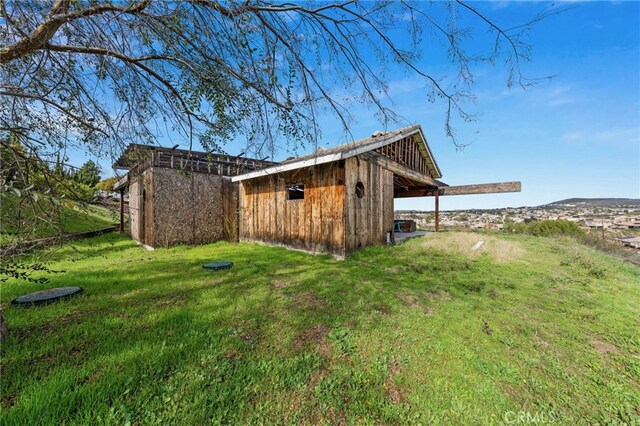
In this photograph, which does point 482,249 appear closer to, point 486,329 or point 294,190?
point 486,329

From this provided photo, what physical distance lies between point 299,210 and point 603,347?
23.2ft

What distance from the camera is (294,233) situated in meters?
8.56

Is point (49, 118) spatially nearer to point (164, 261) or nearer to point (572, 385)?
point (164, 261)

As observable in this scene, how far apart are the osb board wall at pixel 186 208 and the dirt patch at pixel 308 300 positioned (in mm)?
6440

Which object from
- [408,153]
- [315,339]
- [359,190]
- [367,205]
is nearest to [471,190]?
[408,153]

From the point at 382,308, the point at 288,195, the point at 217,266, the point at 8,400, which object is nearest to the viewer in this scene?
the point at 8,400

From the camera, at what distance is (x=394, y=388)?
2.19 meters

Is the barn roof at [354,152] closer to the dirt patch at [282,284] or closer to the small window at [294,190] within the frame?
the small window at [294,190]

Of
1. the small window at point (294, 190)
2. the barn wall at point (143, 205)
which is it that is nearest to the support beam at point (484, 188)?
the small window at point (294, 190)

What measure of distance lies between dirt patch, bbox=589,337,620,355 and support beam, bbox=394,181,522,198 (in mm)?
10619

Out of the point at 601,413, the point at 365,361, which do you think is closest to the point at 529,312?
the point at 601,413

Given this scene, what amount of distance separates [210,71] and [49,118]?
264 centimetres

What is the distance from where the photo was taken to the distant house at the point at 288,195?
739 cm

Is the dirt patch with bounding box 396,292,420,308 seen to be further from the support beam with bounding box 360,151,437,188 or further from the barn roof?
the support beam with bounding box 360,151,437,188
